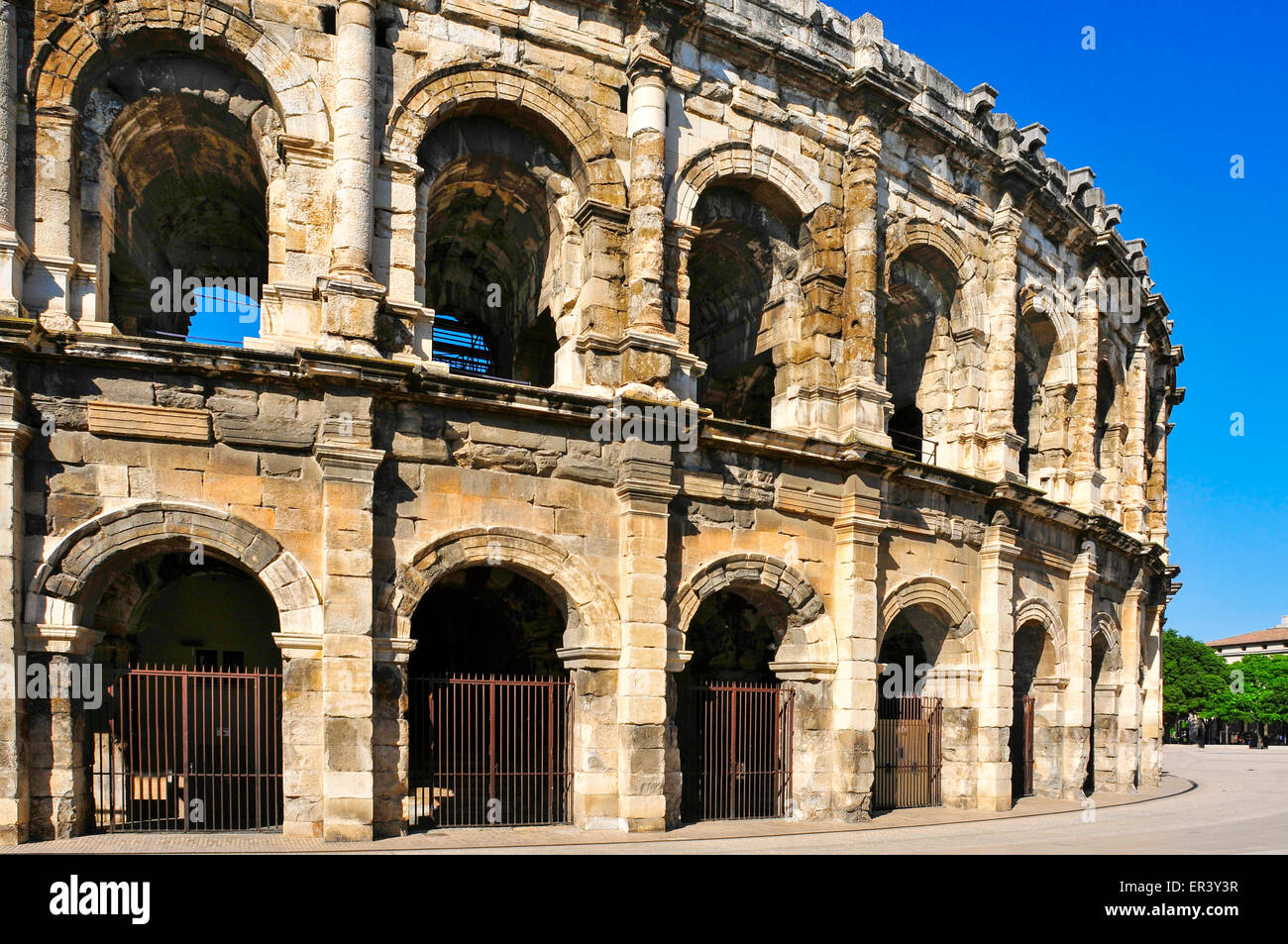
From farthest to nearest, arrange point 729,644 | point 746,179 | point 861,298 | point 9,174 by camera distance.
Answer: point 729,644 < point 861,298 < point 746,179 < point 9,174

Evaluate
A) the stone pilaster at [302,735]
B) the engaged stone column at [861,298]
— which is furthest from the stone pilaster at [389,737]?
the engaged stone column at [861,298]

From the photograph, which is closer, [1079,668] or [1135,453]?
[1079,668]

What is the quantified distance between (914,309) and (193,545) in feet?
35.0

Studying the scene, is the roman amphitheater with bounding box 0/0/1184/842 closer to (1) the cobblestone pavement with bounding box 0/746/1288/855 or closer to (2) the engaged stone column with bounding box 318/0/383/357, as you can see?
(2) the engaged stone column with bounding box 318/0/383/357

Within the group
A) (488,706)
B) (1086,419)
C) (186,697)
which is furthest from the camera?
(1086,419)

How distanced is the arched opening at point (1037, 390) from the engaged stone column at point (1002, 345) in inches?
77.6

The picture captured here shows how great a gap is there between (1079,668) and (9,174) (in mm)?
15530

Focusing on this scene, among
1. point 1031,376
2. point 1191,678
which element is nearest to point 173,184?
point 1031,376

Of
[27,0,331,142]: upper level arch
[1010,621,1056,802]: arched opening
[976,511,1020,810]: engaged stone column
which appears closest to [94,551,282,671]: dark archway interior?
[27,0,331,142]: upper level arch

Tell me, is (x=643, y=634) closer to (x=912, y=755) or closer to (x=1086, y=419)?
(x=912, y=755)

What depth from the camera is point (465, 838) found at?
10344mm

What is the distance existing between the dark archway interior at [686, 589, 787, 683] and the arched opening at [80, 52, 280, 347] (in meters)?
7.37

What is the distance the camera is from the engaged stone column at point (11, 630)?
29.7 feet

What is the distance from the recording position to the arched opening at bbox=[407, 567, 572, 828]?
11320 mm
